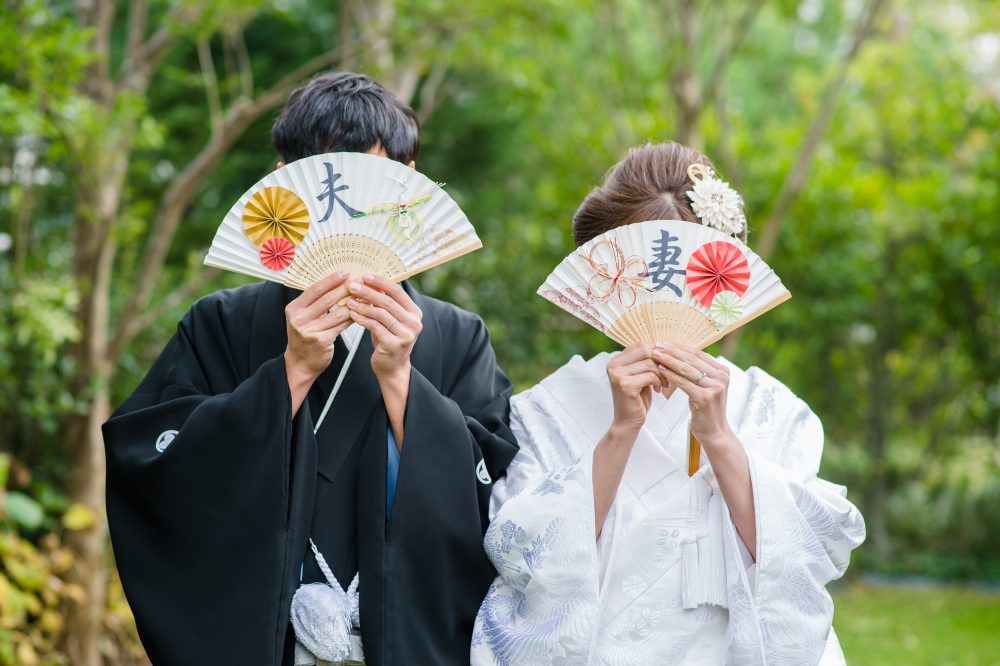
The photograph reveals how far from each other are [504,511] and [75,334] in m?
2.75

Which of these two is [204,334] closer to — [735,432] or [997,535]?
[735,432]

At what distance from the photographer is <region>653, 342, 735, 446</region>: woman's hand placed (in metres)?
2.23

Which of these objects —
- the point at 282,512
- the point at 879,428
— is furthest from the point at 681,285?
the point at 879,428

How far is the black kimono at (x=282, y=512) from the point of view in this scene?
2.27 m

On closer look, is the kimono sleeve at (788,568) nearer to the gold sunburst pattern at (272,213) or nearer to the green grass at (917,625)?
Result: the gold sunburst pattern at (272,213)

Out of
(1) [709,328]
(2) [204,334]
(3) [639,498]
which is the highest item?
(2) [204,334]

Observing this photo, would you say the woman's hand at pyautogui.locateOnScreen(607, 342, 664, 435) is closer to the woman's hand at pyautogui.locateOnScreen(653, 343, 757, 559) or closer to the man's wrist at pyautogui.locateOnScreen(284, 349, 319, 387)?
the woman's hand at pyautogui.locateOnScreen(653, 343, 757, 559)

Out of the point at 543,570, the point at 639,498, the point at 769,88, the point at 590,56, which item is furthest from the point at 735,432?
the point at 769,88

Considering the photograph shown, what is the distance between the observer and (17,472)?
5.09 meters

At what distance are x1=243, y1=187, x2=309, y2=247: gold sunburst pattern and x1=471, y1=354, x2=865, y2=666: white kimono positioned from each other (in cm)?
80

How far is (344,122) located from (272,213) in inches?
12.1

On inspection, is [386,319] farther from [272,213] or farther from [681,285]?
[681,285]

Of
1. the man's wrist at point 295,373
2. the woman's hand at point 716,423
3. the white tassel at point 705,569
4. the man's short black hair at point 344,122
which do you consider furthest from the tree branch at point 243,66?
the white tassel at point 705,569

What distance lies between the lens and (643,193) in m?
2.53
